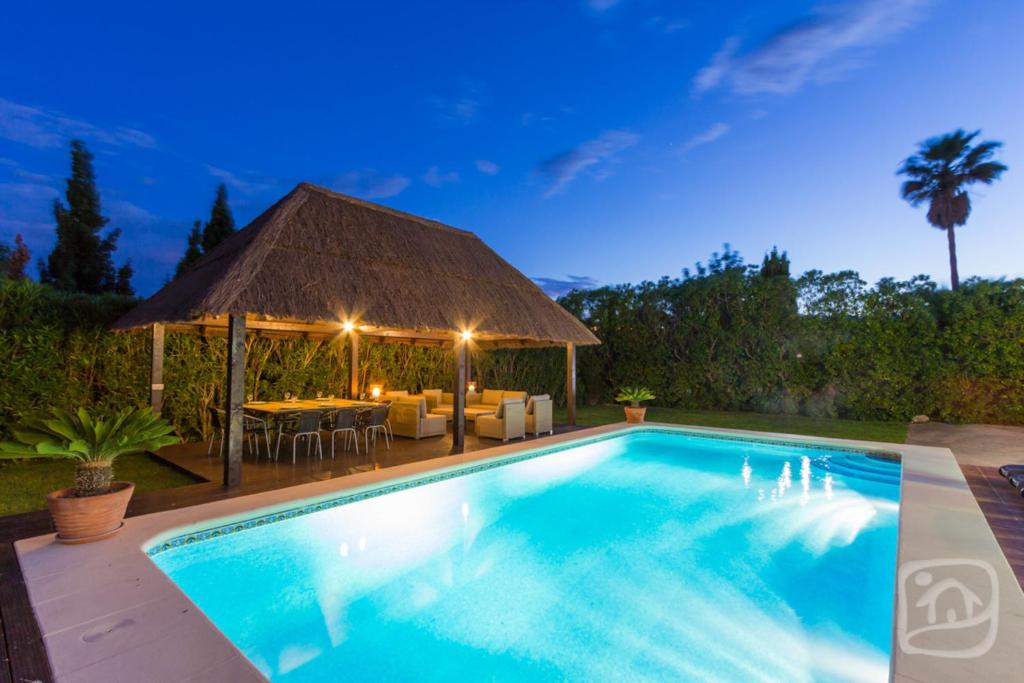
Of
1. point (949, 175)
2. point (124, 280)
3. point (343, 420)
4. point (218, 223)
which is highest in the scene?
point (949, 175)

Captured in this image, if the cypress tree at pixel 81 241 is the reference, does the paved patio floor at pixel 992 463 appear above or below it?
below

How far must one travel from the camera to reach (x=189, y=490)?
17.6ft

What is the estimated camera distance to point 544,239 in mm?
21859

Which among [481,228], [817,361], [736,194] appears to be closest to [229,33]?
[481,228]

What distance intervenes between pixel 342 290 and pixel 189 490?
3.01 metres

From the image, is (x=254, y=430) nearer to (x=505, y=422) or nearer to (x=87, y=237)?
(x=505, y=422)

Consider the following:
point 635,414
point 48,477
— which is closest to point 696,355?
point 635,414

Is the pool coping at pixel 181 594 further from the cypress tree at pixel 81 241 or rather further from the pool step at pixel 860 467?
the cypress tree at pixel 81 241

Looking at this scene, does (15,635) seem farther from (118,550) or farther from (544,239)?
(544,239)

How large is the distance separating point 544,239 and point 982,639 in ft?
66.7

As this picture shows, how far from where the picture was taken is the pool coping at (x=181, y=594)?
89.0 inches

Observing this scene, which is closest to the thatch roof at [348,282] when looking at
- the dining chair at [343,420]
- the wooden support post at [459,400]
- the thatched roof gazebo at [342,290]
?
the thatched roof gazebo at [342,290]

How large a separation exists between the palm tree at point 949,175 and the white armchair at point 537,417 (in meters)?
19.9

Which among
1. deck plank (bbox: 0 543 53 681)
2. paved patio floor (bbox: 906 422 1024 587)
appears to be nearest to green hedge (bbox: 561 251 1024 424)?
paved patio floor (bbox: 906 422 1024 587)
